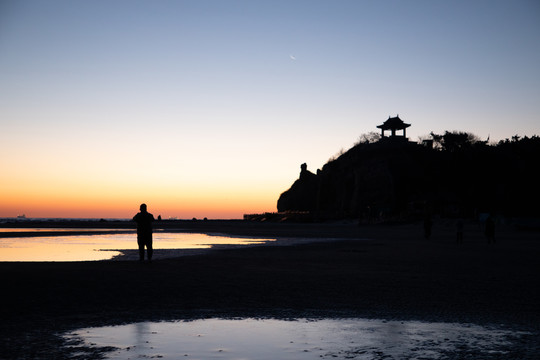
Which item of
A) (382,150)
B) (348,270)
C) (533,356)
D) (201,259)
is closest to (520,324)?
(533,356)

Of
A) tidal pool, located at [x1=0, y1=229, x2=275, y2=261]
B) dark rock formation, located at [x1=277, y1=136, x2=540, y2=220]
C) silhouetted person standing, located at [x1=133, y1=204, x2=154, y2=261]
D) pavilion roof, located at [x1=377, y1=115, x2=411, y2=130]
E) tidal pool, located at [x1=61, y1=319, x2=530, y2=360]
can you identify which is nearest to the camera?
tidal pool, located at [x1=61, y1=319, x2=530, y2=360]

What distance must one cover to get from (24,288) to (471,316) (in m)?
8.89

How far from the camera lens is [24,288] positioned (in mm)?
11500

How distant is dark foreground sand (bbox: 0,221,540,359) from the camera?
8.09 metres

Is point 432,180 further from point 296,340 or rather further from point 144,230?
point 296,340

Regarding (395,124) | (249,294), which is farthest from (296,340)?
(395,124)

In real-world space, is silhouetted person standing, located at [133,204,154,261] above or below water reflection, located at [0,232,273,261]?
above

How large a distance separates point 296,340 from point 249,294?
4.20 m

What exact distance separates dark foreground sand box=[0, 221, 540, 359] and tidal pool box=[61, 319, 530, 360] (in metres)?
0.36

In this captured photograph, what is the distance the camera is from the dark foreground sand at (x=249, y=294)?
8.09 meters

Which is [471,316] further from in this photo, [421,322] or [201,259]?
[201,259]

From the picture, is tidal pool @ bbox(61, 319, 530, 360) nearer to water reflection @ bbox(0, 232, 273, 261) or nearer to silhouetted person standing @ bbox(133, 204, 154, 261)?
silhouetted person standing @ bbox(133, 204, 154, 261)

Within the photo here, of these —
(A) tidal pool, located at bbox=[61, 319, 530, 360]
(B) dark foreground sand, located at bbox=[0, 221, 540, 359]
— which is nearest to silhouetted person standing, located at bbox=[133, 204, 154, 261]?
(B) dark foreground sand, located at bbox=[0, 221, 540, 359]

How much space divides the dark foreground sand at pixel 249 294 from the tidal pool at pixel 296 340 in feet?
1.19
